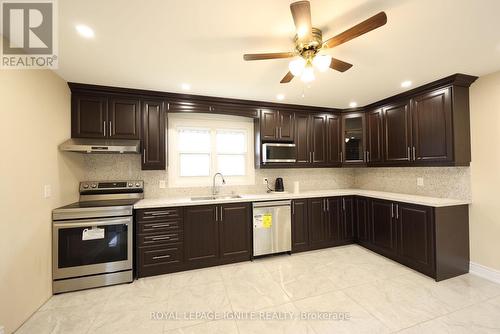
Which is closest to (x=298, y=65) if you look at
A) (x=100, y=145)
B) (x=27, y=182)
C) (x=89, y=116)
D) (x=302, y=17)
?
(x=302, y=17)

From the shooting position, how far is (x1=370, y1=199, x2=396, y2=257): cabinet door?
3.12 m

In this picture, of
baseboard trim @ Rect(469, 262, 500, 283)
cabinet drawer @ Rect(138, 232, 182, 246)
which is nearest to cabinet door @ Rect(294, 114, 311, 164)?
cabinet drawer @ Rect(138, 232, 182, 246)

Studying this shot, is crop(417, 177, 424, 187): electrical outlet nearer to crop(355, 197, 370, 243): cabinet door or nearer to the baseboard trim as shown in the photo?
crop(355, 197, 370, 243): cabinet door

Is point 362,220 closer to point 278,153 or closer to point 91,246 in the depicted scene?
point 278,153

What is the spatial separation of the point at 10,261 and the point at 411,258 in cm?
442

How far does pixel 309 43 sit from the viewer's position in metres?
→ 1.62

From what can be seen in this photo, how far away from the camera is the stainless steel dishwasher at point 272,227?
3201mm

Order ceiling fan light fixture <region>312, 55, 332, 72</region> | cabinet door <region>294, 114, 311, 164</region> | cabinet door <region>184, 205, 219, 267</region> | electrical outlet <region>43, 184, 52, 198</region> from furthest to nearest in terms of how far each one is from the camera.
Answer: cabinet door <region>294, 114, 311, 164</region>
cabinet door <region>184, 205, 219, 267</region>
electrical outlet <region>43, 184, 52, 198</region>
ceiling fan light fixture <region>312, 55, 332, 72</region>

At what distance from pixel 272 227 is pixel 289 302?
47.0 inches

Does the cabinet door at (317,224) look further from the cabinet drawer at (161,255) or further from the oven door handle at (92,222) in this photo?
the oven door handle at (92,222)

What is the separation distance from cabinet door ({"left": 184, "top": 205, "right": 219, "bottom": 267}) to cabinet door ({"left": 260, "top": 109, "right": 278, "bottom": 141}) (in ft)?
4.97

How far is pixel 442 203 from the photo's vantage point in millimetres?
2588

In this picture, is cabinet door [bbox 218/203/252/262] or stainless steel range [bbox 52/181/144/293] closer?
stainless steel range [bbox 52/181/144/293]

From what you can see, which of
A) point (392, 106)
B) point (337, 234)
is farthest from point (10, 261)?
point (392, 106)
